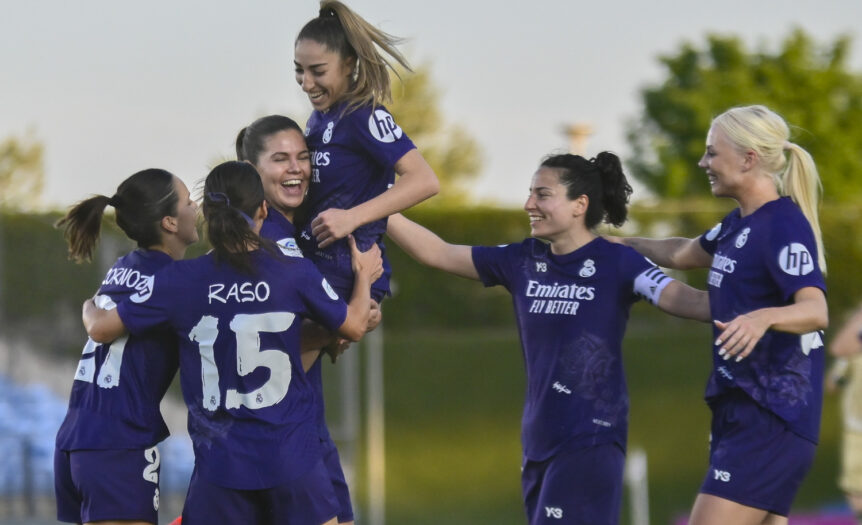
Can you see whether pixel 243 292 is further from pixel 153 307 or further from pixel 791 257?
pixel 791 257

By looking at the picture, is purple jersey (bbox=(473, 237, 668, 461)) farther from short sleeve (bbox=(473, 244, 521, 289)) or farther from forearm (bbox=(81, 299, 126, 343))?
forearm (bbox=(81, 299, 126, 343))

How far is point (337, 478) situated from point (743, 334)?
1.53 meters

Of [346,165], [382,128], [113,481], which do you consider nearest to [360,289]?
[346,165]

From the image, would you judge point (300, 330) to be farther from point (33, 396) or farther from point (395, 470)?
point (395, 470)

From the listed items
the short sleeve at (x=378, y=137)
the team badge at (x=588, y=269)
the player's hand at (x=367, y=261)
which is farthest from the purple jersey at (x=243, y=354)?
the team badge at (x=588, y=269)

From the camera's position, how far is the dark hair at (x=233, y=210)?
4.13 m

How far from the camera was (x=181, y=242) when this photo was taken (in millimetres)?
4598

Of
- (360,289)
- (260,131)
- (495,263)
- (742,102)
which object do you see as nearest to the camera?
(360,289)

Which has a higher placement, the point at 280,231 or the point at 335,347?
the point at 280,231

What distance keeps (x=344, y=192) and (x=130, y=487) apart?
1.29m

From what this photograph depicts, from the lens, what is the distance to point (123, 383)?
14.6 feet

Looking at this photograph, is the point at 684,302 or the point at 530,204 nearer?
the point at 684,302

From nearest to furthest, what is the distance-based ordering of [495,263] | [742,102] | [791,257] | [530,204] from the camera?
[791,257] < [530,204] < [495,263] < [742,102]

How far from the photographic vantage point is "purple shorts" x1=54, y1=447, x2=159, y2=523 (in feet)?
14.5
